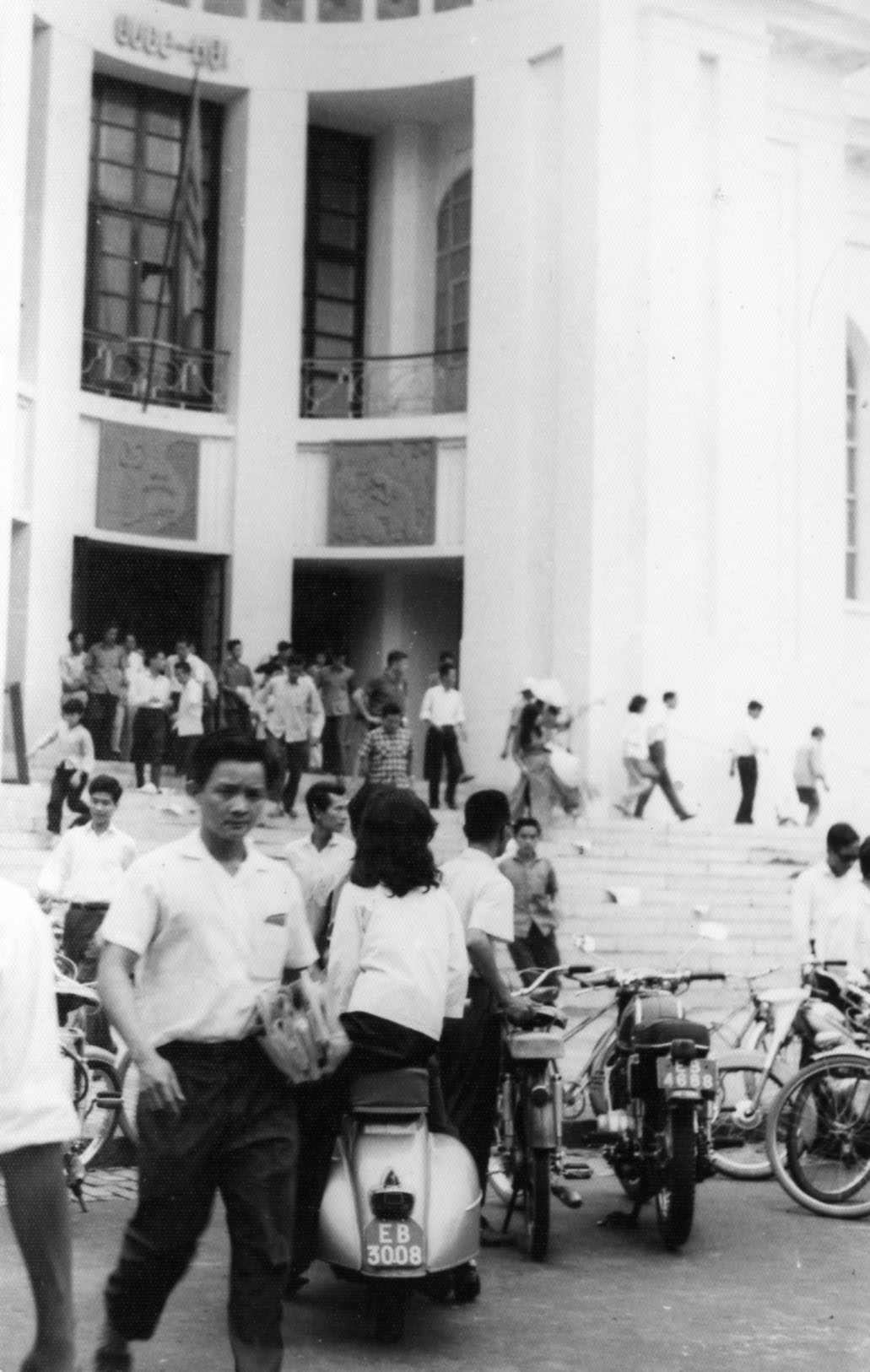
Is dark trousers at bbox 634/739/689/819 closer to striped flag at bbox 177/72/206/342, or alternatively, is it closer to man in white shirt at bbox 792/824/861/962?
striped flag at bbox 177/72/206/342

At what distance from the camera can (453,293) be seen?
24719 millimetres

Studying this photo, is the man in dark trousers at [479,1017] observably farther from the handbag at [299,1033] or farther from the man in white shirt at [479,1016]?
the handbag at [299,1033]

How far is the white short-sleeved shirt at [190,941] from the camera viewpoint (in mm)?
4535

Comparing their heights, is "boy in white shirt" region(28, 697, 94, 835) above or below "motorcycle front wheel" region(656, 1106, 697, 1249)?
above

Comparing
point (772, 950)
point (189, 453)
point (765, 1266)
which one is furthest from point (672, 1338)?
point (189, 453)

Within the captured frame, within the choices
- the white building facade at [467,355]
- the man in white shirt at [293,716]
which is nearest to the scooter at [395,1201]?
the man in white shirt at [293,716]

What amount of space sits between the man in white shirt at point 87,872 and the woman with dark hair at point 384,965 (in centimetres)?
414

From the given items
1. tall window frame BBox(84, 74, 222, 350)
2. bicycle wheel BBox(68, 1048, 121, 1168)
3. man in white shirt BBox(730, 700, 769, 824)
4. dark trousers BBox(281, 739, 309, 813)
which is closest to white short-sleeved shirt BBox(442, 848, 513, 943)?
bicycle wheel BBox(68, 1048, 121, 1168)

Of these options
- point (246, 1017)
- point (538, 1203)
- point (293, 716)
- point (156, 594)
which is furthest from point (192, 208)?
point (246, 1017)

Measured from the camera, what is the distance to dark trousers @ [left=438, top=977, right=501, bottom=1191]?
6.46m

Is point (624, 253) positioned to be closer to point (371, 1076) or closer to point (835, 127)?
point (835, 127)

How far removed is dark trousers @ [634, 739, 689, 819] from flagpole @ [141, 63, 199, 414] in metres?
7.31

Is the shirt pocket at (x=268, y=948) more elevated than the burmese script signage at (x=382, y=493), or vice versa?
the burmese script signage at (x=382, y=493)

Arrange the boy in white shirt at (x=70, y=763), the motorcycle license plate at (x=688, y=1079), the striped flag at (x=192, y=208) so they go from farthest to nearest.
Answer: the striped flag at (x=192, y=208) < the boy in white shirt at (x=70, y=763) < the motorcycle license plate at (x=688, y=1079)
